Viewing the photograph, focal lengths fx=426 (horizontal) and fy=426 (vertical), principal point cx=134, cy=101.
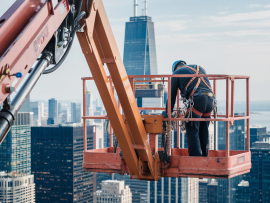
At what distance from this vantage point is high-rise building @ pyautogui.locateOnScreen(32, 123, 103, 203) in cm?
Result: 12769

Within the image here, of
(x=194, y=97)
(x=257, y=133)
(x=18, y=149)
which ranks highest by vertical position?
(x=194, y=97)

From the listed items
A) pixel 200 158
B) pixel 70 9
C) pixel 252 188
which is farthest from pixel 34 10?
pixel 252 188

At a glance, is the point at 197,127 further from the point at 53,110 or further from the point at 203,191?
the point at 53,110

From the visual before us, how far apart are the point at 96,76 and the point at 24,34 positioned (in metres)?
2.43

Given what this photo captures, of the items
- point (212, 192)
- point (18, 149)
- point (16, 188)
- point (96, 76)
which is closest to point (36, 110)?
point (18, 149)

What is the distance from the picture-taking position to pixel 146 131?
8.23 metres

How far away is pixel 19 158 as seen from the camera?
136 metres

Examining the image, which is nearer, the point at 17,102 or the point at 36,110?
the point at 17,102

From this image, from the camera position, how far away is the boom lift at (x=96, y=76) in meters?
4.77

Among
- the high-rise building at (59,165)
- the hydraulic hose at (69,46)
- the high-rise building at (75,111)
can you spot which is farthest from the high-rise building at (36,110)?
the hydraulic hose at (69,46)

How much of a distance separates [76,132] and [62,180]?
1492 cm

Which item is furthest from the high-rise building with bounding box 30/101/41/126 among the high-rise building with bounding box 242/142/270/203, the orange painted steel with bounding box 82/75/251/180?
the orange painted steel with bounding box 82/75/251/180

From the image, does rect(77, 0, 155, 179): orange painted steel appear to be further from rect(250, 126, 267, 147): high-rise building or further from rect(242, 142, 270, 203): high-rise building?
rect(250, 126, 267, 147): high-rise building

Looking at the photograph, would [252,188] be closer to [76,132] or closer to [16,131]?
[76,132]
